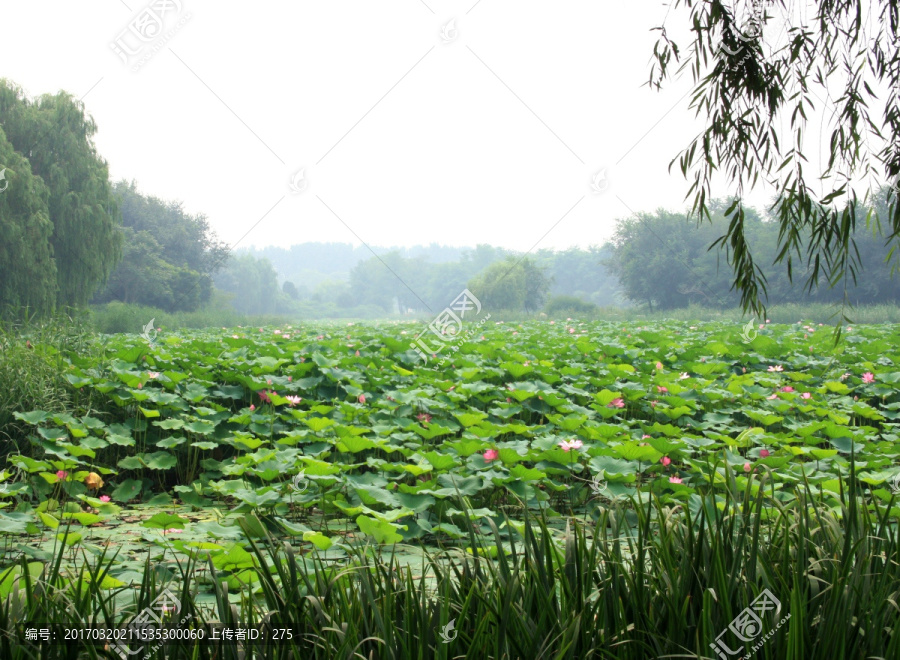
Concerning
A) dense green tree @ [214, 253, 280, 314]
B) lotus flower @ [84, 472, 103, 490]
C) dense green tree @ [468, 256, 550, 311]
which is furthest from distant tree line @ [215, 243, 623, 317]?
lotus flower @ [84, 472, 103, 490]

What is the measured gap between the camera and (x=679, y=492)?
2.40 metres

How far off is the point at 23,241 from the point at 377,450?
41.7 ft

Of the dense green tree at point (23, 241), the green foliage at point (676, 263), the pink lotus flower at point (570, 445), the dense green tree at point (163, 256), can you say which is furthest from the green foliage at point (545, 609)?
the green foliage at point (676, 263)

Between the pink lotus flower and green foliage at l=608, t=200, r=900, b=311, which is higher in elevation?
green foliage at l=608, t=200, r=900, b=311

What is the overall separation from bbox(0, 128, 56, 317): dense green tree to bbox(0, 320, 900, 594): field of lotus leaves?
963cm

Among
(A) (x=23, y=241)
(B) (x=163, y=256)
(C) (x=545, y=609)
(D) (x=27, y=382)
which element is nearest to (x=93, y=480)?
(D) (x=27, y=382)

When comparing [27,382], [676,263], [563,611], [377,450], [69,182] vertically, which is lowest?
[377,450]

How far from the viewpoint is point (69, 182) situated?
15.1 metres

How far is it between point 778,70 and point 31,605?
2.89 metres

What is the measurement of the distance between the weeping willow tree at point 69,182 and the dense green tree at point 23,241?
1.02m

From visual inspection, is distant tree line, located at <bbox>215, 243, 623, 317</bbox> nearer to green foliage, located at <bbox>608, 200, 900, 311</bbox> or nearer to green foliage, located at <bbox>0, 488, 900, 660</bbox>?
green foliage, located at <bbox>608, 200, 900, 311</bbox>

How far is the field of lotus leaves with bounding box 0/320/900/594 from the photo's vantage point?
2.26 m

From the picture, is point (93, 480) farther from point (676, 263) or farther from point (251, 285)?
point (251, 285)

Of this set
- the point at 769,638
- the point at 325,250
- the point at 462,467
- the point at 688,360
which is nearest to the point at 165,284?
the point at 688,360
